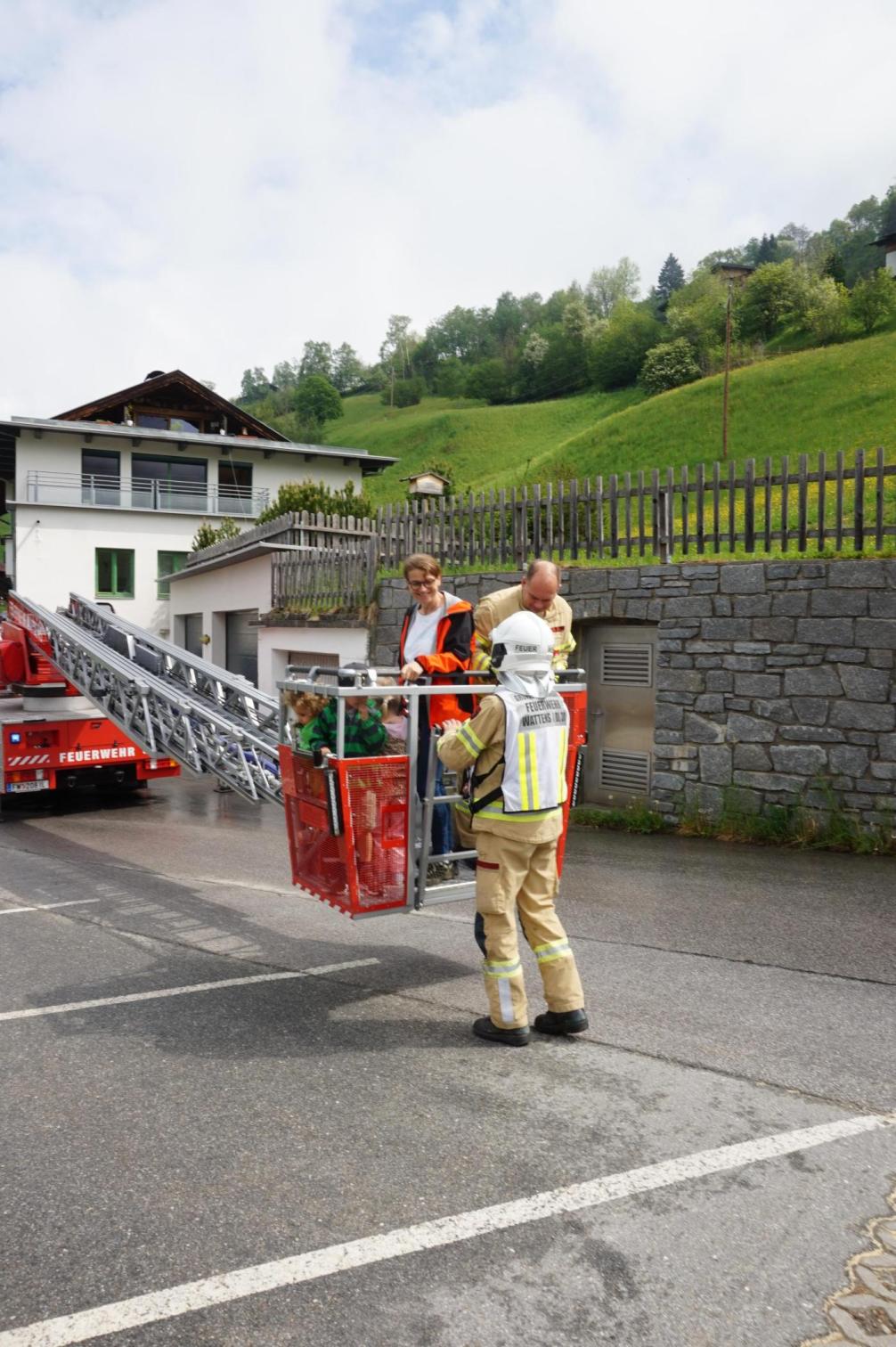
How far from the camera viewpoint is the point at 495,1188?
3.47 meters

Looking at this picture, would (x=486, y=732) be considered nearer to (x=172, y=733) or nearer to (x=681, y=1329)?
(x=681, y=1329)

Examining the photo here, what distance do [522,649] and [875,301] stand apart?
61804 mm

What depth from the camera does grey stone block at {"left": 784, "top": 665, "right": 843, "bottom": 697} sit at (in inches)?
364

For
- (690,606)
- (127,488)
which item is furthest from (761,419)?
(690,606)

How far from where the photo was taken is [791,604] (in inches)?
376

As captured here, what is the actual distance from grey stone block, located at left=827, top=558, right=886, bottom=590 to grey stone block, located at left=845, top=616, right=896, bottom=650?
29 cm

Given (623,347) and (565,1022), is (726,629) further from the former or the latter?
(623,347)

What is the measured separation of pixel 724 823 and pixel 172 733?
5.22m

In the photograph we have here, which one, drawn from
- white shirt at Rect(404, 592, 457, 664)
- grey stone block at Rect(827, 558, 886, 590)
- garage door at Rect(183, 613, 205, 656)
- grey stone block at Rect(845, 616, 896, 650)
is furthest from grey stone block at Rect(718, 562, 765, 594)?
garage door at Rect(183, 613, 205, 656)

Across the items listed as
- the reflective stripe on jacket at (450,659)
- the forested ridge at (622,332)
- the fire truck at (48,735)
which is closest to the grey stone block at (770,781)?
the reflective stripe on jacket at (450,659)

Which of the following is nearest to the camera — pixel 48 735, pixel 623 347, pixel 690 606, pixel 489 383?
pixel 690 606

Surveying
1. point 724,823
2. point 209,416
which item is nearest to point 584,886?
point 724,823

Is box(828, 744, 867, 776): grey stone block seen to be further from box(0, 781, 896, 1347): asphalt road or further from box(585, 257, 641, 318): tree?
box(585, 257, 641, 318): tree

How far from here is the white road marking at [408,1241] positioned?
281 cm
